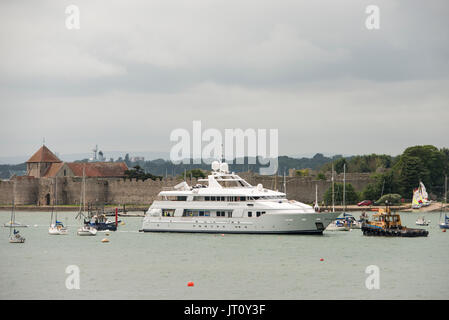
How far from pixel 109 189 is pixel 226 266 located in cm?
7766

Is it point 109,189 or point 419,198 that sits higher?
point 109,189

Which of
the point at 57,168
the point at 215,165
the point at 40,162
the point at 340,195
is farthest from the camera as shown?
the point at 40,162

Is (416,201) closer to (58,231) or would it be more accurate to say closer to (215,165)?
(215,165)

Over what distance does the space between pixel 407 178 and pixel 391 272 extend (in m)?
74.6

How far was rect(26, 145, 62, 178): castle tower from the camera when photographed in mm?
128875

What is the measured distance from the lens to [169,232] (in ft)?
200

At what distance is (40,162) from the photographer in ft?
424

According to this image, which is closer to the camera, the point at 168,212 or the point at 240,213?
Result: the point at 240,213

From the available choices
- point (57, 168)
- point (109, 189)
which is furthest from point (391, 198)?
point (57, 168)

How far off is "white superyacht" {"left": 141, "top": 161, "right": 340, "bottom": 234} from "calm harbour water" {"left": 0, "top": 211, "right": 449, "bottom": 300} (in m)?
0.67
